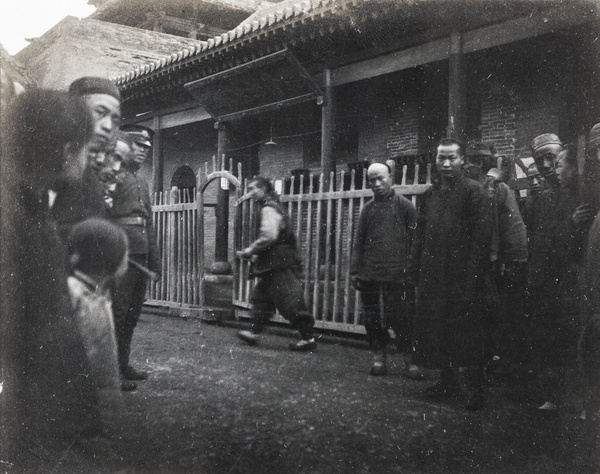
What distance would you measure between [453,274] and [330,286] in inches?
94.3

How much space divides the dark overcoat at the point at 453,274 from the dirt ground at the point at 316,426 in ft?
1.15

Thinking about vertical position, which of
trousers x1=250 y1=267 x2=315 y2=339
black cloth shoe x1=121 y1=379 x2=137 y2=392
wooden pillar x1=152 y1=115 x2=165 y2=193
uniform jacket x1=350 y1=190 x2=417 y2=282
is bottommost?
black cloth shoe x1=121 y1=379 x2=137 y2=392

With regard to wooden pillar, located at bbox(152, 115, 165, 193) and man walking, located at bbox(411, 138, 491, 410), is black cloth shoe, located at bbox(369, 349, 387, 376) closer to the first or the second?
man walking, located at bbox(411, 138, 491, 410)

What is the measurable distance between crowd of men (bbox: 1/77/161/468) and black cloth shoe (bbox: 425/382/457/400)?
1.99 metres

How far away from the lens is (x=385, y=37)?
23.1 feet

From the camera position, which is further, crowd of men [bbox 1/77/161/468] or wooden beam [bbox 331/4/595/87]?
wooden beam [bbox 331/4/595/87]

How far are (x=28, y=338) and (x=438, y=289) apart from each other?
2.43 meters

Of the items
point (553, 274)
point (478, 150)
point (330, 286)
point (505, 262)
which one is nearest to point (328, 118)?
point (330, 286)

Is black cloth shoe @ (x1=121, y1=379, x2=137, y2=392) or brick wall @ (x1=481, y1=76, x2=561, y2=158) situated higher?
brick wall @ (x1=481, y1=76, x2=561, y2=158)

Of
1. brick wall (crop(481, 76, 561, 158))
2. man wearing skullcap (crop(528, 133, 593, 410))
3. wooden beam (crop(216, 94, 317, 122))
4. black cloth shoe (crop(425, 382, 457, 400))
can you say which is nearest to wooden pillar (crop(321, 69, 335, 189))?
wooden beam (crop(216, 94, 317, 122))

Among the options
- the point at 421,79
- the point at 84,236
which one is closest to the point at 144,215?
the point at 84,236

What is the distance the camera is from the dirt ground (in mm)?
2779

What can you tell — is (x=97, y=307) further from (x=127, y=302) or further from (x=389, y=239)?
(x=389, y=239)

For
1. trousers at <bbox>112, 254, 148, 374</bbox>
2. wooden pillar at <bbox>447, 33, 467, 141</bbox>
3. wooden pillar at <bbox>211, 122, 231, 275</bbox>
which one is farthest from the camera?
wooden pillar at <bbox>211, 122, 231, 275</bbox>
